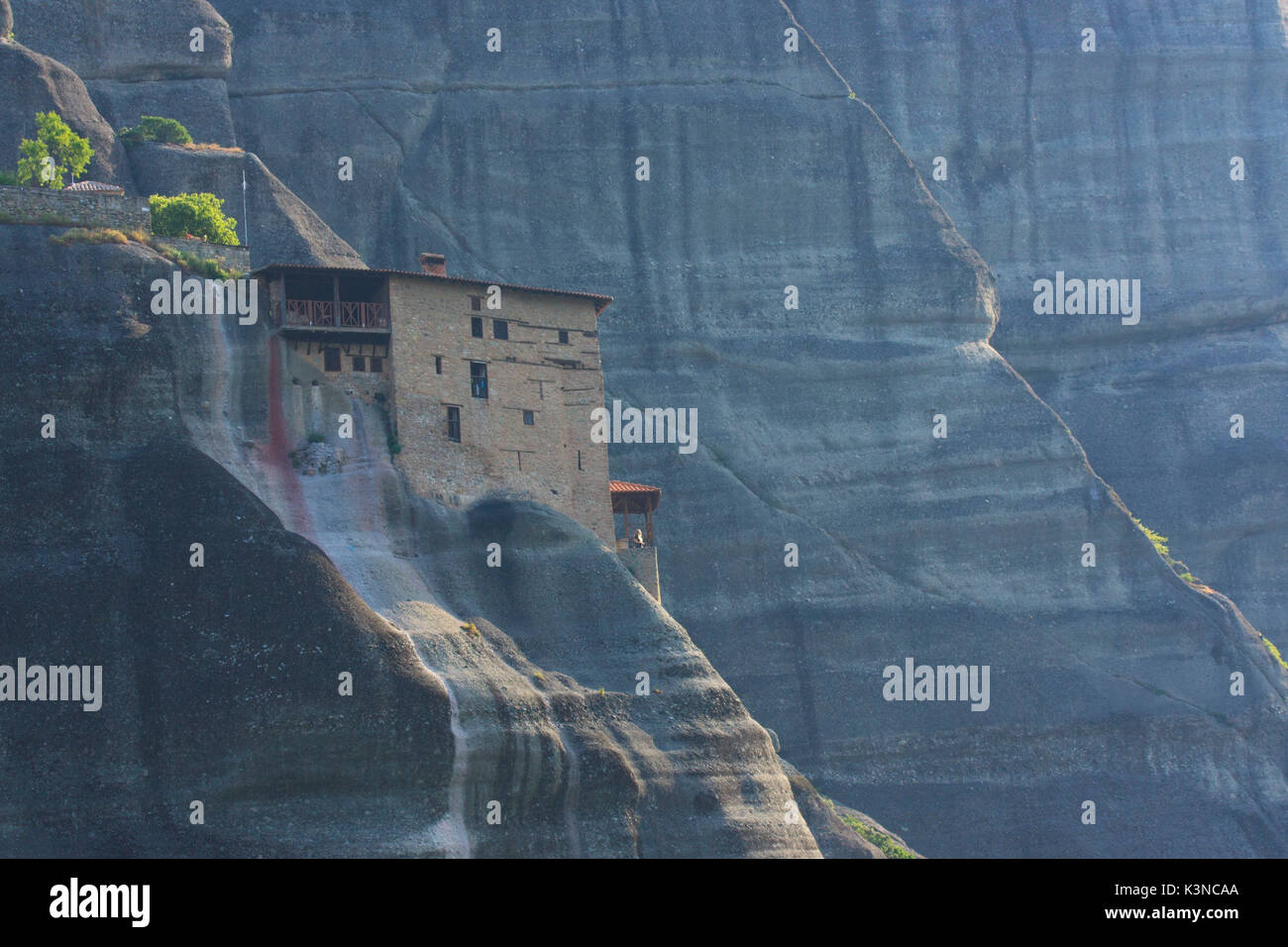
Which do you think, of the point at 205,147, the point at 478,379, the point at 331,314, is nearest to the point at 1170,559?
the point at 478,379

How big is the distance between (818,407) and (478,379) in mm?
24430

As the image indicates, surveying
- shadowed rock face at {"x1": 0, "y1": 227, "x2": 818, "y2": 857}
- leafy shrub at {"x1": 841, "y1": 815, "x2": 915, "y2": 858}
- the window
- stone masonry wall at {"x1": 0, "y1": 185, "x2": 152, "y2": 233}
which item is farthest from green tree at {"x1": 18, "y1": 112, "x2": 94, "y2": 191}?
leafy shrub at {"x1": 841, "y1": 815, "x2": 915, "y2": 858}

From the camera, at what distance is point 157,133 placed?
71.2 metres

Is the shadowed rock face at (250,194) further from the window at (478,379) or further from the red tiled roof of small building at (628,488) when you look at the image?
the red tiled roof of small building at (628,488)

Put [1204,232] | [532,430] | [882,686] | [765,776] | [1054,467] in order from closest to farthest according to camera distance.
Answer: [765,776] → [532,430] → [882,686] → [1054,467] → [1204,232]

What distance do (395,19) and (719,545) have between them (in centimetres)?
2721

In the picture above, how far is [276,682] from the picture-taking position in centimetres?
5172

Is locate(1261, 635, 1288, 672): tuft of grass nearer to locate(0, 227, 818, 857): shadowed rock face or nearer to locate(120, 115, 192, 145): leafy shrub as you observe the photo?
locate(0, 227, 818, 857): shadowed rock face

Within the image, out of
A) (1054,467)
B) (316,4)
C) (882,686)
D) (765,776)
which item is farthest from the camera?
→ (316,4)

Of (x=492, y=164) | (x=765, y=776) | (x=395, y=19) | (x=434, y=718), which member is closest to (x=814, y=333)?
(x=492, y=164)

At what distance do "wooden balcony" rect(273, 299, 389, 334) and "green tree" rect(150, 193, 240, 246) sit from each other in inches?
139

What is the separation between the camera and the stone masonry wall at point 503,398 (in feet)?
197

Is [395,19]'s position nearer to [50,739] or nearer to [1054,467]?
[1054,467]

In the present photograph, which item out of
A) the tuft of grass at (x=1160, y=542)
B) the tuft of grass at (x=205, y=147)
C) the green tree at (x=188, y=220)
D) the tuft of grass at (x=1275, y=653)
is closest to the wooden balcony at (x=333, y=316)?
the green tree at (x=188, y=220)
